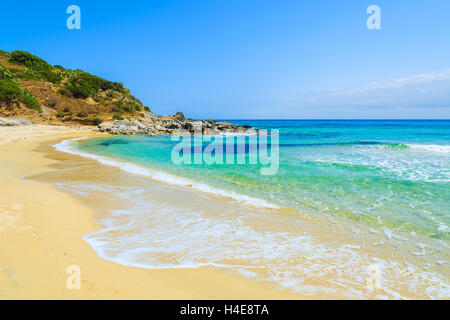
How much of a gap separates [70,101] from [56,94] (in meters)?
3.07

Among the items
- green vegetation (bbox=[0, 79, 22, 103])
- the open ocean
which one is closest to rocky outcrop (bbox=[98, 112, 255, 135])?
green vegetation (bbox=[0, 79, 22, 103])

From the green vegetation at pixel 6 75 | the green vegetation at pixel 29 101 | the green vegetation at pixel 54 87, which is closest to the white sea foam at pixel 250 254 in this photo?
the green vegetation at pixel 29 101

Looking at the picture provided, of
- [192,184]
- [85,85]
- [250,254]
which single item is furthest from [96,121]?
[250,254]

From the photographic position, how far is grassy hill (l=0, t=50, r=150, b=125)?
120 ft

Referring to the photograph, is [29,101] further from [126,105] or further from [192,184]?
[192,184]

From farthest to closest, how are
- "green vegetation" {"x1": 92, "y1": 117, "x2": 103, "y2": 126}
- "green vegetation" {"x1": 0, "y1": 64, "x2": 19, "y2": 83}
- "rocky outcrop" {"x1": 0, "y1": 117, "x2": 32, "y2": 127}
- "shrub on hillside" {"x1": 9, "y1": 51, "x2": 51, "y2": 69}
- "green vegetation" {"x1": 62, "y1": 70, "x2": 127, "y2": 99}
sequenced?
"shrub on hillside" {"x1": 9, "y1": 51, "x2": 51, "y2": 69}
"green vegetation" {"x1": 62, "y1": 70, "x2": 127, "y2": 99}
"green vegetation" {"x1": 92, "y1": 117, "x2": 103, "y2": 126}
"green vegetation" {"x1": 0, "y1": 64, "x2": 19, "y2": 83}
"rocky outcrop" {"x1": 0, "y1": 117, "x2": 32, "y2": 127}

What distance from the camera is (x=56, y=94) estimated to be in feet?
144

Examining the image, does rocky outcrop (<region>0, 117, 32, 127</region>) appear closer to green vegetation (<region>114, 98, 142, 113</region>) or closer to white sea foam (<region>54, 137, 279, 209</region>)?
green vegetation (<region>114, 98, 142, 113</region>)

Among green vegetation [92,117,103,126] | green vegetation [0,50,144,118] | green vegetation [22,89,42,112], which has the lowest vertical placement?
green vegetation [92,117,103,126]

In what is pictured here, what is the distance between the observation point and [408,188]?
8.74 m

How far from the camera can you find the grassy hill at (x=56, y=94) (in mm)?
36625
